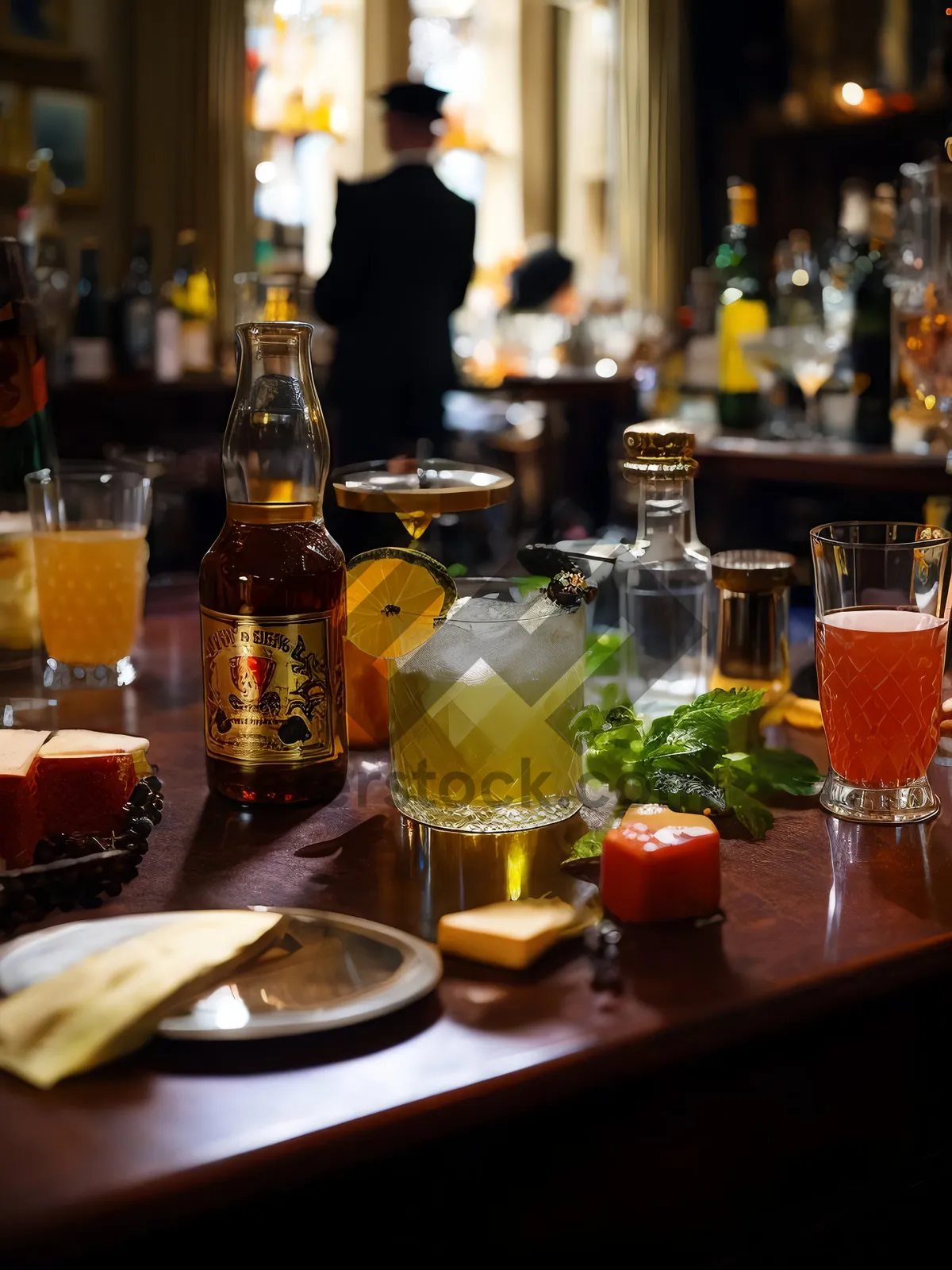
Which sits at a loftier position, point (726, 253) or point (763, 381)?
point (726, 253)

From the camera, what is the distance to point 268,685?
817 millimetres

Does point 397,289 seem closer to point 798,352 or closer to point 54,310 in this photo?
point 54,310

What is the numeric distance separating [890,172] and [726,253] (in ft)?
9.38

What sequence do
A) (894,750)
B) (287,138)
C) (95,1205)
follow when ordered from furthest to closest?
(287,138) → (894,750) → (95,1205)

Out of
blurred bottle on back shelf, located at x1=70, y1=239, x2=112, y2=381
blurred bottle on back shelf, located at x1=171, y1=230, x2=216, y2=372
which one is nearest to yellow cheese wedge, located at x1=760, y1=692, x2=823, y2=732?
blurred bottle on back shelf, located at x1=70, y1=239, x2=112, y2=381

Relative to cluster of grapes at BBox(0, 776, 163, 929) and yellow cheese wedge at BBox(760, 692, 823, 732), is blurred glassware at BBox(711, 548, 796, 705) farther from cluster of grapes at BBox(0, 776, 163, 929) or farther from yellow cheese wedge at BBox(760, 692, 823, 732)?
cluster of grapes at BBox(0, 776, 163, 929)

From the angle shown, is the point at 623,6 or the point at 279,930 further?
the point at 623,6

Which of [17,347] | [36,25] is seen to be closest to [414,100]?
[36,25]

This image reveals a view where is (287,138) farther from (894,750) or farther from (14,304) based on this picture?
(894,750)

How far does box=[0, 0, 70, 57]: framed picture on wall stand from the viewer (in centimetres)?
469

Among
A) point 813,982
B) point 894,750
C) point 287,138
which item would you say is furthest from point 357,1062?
point 287,138

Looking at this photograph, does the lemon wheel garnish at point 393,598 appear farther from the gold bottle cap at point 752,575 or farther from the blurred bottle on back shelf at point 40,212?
the blurred bottle on back shelf at point 40,212

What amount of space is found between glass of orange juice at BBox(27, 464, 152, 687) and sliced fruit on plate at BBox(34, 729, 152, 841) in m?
0.42

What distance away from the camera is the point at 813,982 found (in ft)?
2.03
